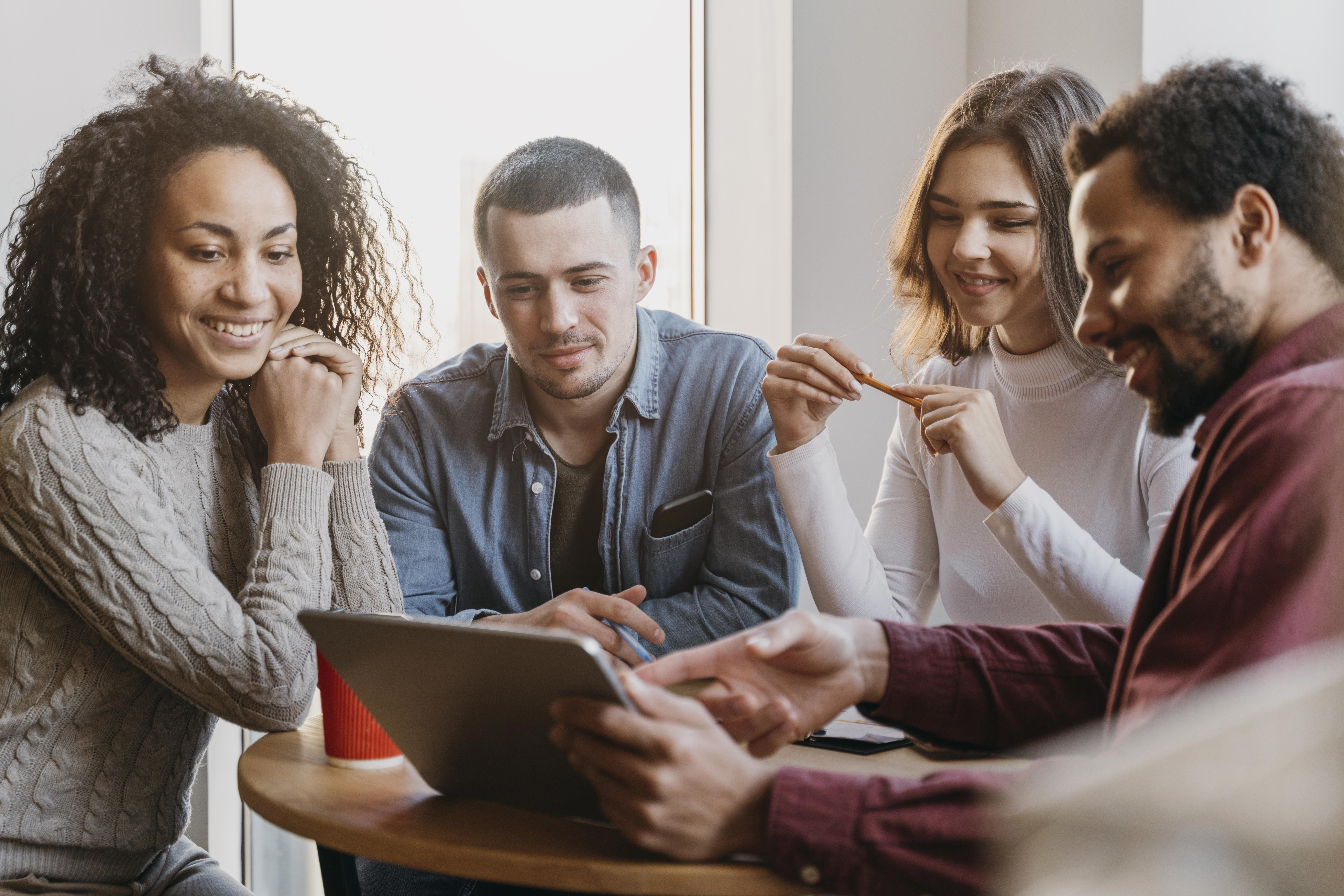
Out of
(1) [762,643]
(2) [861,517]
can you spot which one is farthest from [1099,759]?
(2) [861,517]

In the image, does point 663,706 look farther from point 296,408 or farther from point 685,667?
Result: point 296,408

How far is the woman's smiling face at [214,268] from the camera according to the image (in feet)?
4.54

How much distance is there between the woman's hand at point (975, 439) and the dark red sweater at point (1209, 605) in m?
0.60

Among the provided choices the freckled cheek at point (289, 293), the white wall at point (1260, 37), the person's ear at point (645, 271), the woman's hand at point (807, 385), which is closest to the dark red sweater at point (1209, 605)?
the woman's hand at point (807, 385)

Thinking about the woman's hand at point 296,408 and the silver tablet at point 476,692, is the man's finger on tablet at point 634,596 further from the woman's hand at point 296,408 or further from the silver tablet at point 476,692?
the silver tablet at point 476,692

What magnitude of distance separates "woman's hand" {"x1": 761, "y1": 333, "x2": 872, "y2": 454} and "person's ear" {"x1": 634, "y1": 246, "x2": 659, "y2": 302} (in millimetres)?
306

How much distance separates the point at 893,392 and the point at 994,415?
0.48ft

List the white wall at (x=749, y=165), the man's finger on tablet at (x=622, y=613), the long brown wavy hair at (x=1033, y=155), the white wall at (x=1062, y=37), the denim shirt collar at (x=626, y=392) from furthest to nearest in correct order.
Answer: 1. the white wall at (x=749, y=165)
2. the white wall at (x=1062, y=37)
3. the denim shirt collar at (x=626, y=392)
4. the long brown wavy hair at (x=1033, y=155)
5. the man's finger on tablet at (x=622, y=613)

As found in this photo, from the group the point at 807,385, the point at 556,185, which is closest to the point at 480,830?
the point at 807,385

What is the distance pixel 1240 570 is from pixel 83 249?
130 cm

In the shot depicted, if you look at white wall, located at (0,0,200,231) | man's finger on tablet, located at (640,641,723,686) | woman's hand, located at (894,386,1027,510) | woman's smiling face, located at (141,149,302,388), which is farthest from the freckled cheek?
woman's hand, located at (894,386,1027,510)

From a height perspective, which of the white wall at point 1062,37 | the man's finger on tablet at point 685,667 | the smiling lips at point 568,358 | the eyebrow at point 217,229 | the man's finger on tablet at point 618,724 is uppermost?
the white wall at point 1062,37

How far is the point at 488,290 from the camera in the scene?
1863 millimetres

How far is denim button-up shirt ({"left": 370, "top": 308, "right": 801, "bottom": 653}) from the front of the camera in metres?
1.76
